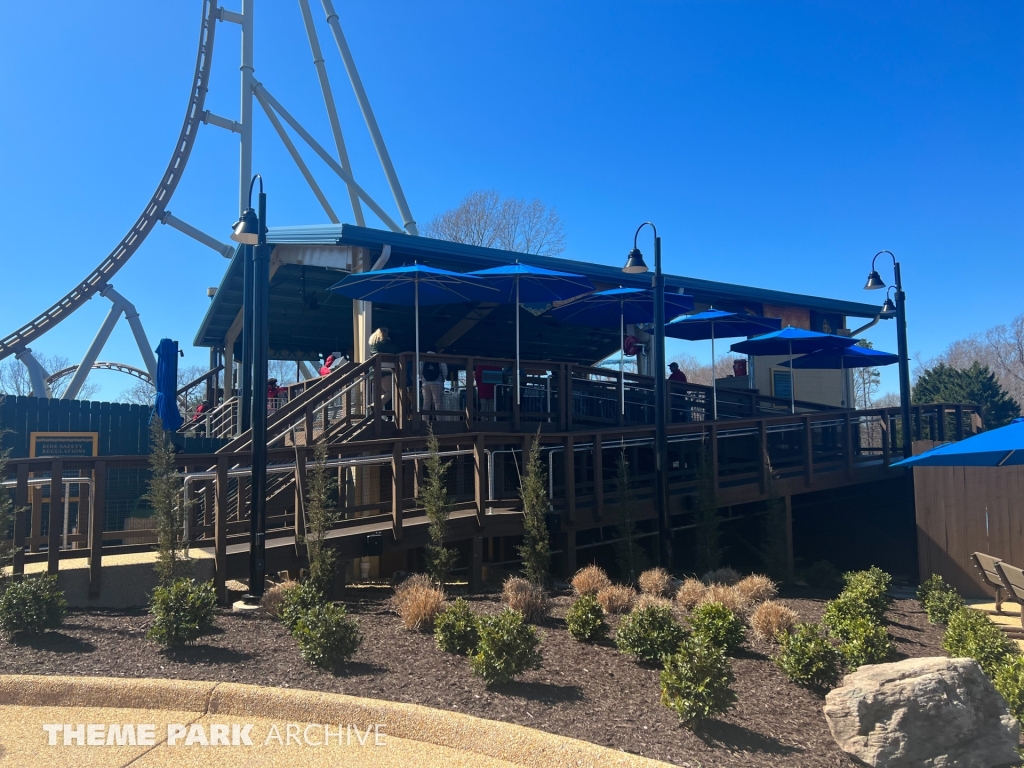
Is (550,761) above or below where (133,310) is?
below

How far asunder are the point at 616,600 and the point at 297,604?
295 cm

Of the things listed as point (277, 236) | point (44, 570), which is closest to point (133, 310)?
point (277, 236)

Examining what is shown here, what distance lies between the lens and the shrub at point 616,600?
7152 millimetres

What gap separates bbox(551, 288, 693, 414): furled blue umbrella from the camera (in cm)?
1222

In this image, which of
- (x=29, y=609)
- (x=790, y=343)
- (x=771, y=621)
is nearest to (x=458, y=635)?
(x=771, y=621)

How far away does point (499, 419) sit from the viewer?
37.0 ft

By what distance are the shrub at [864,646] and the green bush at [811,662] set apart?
0.86 ft

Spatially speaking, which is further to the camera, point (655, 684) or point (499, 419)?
point (499, 419)

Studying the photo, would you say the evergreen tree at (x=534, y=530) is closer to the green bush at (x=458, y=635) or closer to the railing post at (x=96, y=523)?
the green bush at (x=458, y=635)

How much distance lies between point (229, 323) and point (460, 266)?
9.11m

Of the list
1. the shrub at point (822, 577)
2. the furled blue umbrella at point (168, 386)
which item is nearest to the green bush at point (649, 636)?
the shrub at point (822, 577)

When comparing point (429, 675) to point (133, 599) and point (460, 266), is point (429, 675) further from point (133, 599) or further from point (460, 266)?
point (460, 266)

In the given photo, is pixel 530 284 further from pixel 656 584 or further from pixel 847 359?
pixel 847 359

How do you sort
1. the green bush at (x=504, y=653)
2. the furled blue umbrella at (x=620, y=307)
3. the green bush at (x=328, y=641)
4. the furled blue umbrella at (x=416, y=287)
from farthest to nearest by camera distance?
the furled blue umbrella at (x=620, y=307) → the furled blue umbrella at (x=416, y=287) → the green bush at (x=328, y=641) → the green bush at (x=504, y=653)
